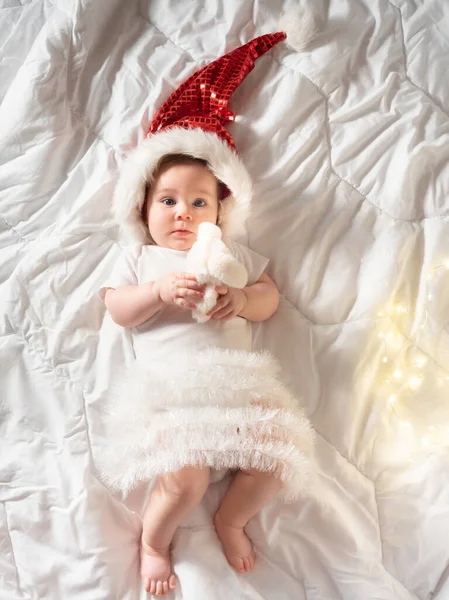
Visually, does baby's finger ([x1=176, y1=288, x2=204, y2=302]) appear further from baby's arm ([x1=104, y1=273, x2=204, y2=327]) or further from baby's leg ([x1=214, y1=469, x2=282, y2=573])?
baby's leg ([x1=214, y1=469, x2=282, y2=573])

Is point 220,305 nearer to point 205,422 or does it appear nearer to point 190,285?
point 190,285

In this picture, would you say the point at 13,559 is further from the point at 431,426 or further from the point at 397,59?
the point at 397,59

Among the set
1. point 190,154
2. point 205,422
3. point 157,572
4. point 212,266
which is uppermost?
point 190,154

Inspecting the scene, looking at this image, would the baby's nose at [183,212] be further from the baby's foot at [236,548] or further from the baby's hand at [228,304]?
the baby's foot at [236,548]

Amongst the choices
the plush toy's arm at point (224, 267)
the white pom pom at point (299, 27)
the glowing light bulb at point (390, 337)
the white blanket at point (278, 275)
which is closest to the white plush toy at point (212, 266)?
the plush toy's arm at point (224, 267)

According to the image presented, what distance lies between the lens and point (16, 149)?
4.35ft

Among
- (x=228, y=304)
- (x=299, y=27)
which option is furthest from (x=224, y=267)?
(x=299, y=27)

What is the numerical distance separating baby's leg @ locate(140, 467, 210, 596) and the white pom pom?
937 mm

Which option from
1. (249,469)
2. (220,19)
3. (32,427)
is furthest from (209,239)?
(220,19)

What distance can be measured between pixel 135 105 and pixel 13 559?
37.6 inches

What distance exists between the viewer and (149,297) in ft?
3.73

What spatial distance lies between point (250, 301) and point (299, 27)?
633 millimetres

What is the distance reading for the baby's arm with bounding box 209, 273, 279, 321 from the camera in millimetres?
1108

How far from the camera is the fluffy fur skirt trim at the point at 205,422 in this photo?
1.00m
